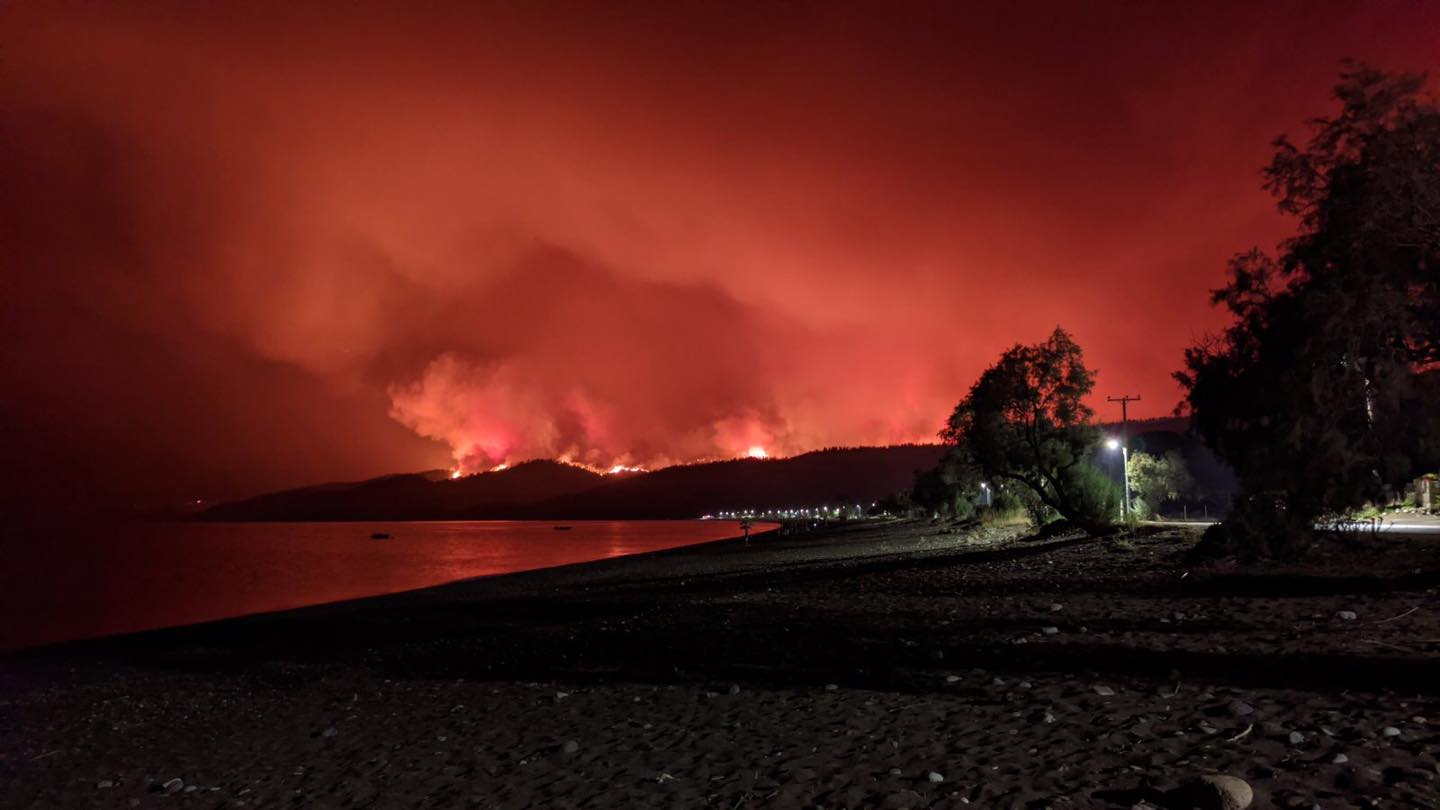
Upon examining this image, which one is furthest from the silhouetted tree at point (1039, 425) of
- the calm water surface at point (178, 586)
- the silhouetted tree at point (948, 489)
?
the calm water surface at point (178, 586)

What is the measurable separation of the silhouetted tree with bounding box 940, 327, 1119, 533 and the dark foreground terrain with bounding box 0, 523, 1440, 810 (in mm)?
17992

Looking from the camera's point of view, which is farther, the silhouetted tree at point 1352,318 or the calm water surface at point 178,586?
the calm water surface at point 178,586

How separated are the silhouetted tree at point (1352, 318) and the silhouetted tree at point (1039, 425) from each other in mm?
20615

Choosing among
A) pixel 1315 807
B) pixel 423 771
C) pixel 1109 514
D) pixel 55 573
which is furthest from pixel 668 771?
pixel 55 573

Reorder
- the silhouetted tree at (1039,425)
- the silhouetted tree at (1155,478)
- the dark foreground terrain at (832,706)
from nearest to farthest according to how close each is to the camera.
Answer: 1. the dark foreground terrain at (832,706)
2. the silhouetted tree at (1039,425)
3. the silhouetted tree at (1155,478)

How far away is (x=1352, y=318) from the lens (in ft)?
51.2

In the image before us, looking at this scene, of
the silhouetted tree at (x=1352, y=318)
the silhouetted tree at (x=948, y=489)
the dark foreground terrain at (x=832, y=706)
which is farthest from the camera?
the silhouetted tree at (x=948, y=489)

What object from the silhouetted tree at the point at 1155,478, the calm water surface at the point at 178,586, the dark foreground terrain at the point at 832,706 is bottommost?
the calm water surface at the point at 178,586

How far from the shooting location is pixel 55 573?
8550 cm

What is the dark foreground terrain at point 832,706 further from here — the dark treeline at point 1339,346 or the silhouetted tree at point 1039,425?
the silhouetted tree at point 1039,425

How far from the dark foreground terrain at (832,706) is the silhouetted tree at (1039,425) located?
59.0 feet

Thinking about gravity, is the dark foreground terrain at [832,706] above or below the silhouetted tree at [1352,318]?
→ below

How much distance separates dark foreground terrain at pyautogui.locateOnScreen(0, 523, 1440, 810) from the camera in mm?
7754

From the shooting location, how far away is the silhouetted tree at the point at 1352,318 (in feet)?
48.3
